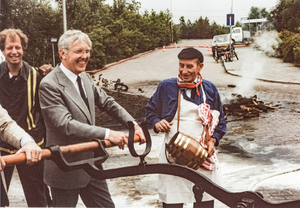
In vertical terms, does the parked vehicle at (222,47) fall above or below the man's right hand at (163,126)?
above

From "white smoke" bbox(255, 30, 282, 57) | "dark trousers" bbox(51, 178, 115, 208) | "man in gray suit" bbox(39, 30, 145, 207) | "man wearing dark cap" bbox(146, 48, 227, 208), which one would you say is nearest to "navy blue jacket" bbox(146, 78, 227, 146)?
"man wearing dark cap" bbox(146, 48, 227, 208)

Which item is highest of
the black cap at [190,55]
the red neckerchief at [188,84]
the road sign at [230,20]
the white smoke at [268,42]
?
the road sign at [230,20]

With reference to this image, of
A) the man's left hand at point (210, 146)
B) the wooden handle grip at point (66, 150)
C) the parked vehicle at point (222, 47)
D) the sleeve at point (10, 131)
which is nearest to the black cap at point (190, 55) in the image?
the man's left hand at point (210, 146)

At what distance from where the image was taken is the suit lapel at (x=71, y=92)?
2095 millimetres

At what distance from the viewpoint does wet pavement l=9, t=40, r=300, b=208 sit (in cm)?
407

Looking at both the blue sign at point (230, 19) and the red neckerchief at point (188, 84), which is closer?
the red neckerchief at point (188, 84)

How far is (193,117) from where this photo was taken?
251 centimetres

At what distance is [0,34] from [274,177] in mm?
3195

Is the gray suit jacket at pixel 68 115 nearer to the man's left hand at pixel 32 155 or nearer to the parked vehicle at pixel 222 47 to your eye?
the man's left hand at pixel 32 155

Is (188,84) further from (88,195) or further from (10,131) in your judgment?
(10,131)

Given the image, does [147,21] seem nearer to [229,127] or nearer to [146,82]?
[146,82]

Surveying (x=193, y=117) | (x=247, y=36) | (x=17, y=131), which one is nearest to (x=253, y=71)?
(x=247, y=36)

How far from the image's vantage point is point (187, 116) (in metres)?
2.51

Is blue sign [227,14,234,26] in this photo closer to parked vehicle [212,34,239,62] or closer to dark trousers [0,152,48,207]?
parked vehicle [212,34,239,62]
